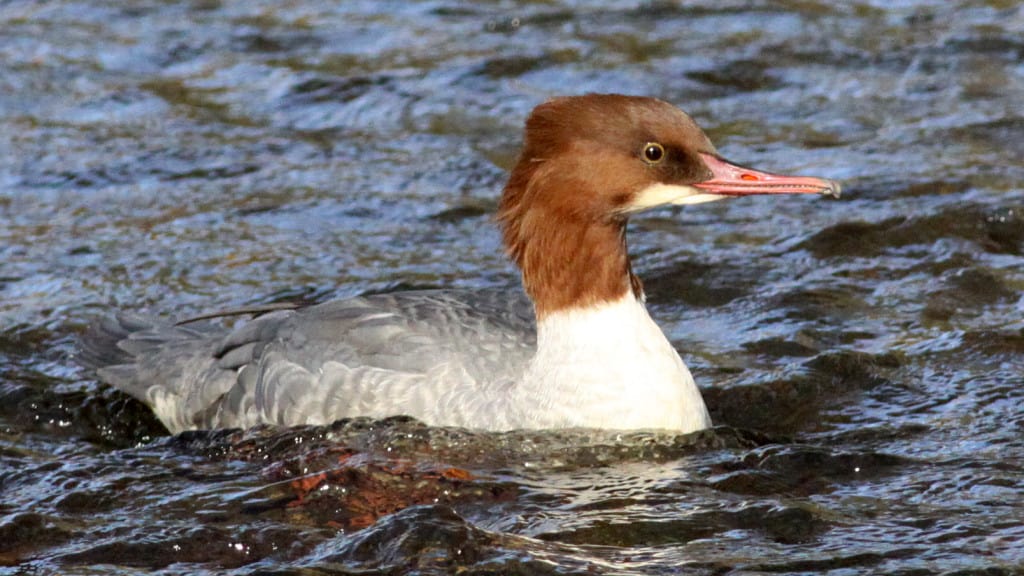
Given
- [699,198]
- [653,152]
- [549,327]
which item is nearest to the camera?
[653,152]

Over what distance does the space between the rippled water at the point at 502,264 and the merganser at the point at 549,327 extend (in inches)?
4.7

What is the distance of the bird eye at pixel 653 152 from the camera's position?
5910mm

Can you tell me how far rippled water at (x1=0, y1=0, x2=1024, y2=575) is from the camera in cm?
552

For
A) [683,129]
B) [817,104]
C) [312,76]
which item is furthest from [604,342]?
[312,76]

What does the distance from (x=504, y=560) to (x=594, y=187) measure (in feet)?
4.93

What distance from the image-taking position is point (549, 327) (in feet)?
20.3

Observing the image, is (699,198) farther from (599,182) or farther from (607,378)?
(607,378)

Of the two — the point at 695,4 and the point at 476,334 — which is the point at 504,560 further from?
the point at 695,4

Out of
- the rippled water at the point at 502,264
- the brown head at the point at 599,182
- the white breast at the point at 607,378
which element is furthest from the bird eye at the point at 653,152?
the rippled water at the point at 502,264

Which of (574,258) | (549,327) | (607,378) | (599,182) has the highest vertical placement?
(599,182)

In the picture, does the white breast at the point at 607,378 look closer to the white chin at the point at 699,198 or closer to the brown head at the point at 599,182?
the brown head at the point at 599,182

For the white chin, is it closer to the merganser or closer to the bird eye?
the merganser

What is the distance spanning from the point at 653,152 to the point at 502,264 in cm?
264

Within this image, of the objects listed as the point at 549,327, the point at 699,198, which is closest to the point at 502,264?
the point at 549,327
